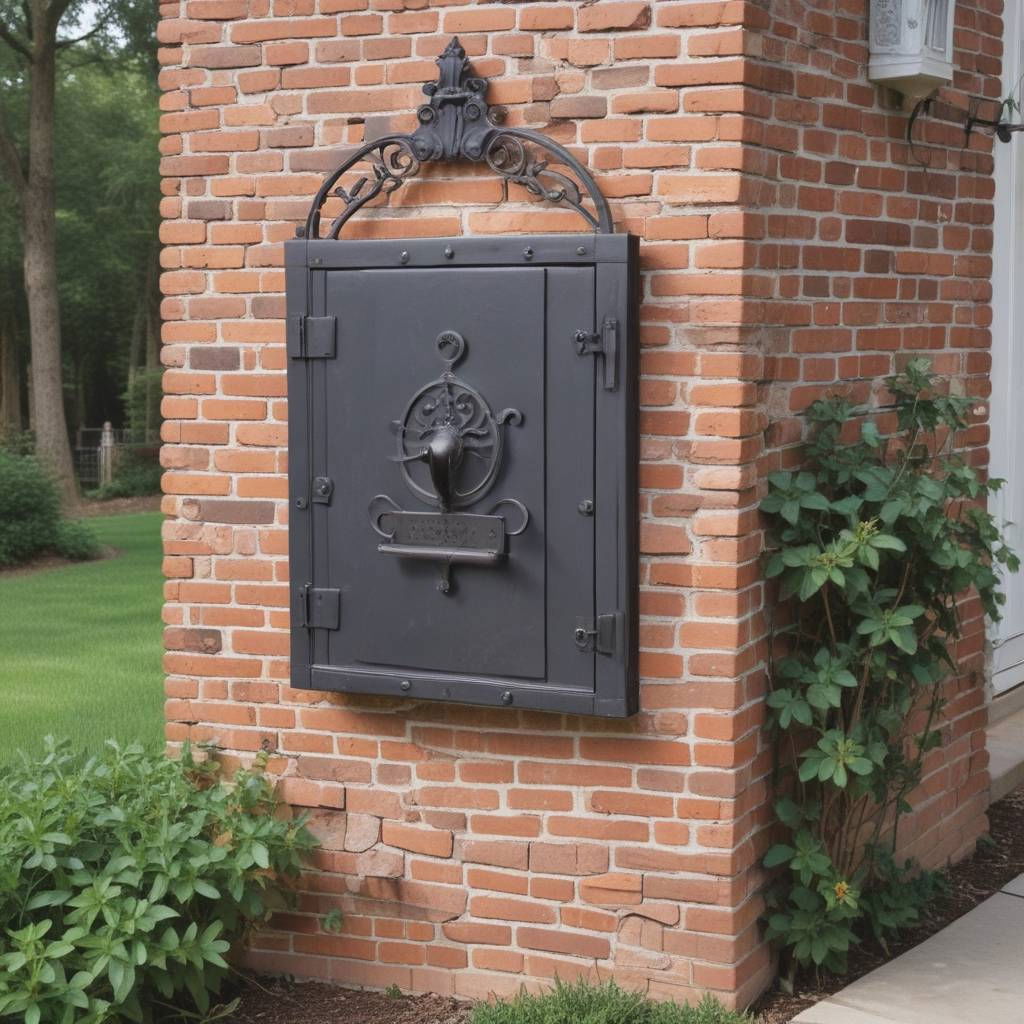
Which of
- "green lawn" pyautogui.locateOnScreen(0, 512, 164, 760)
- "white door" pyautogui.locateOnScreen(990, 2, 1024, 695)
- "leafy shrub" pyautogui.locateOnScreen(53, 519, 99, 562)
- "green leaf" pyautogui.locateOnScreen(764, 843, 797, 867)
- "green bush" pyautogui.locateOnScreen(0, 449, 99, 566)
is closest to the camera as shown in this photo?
"green leaf" pyautogui.locateOnScreen(764, 843, 797, 867)

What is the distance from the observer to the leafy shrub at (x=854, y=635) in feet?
12.5

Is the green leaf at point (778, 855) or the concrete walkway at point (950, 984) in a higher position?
the green leaf at point (778, 855)

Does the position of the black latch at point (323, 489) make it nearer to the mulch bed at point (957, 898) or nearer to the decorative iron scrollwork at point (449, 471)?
the decorative iron scrollwork at point (449, 471)

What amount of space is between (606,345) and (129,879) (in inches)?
68.9

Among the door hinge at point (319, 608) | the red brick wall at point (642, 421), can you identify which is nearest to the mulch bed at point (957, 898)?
the red brick wall at point (642, 421)

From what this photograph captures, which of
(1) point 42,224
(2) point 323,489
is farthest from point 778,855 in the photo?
(1) point 42,224

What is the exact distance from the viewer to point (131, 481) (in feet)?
81.6

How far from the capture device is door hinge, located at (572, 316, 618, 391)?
3.62 metres

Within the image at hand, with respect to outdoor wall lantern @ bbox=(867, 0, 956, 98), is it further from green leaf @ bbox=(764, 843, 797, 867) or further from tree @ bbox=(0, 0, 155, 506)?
tree @ bbox=(0, 0, 155, 506)

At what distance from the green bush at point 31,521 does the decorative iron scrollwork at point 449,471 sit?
11.1m

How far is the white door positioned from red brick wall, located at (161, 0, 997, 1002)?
154cm

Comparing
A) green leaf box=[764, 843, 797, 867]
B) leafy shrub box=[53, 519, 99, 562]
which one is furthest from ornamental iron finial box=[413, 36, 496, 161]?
leafy shrub box=[53, 519, 99, 562]

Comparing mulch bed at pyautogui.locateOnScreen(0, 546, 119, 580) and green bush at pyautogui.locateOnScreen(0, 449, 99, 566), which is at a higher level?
green bush at pyautogui.locateOnScreen(0, 449, 99, 566)

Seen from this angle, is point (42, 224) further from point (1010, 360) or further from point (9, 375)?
point (1010, 360)
